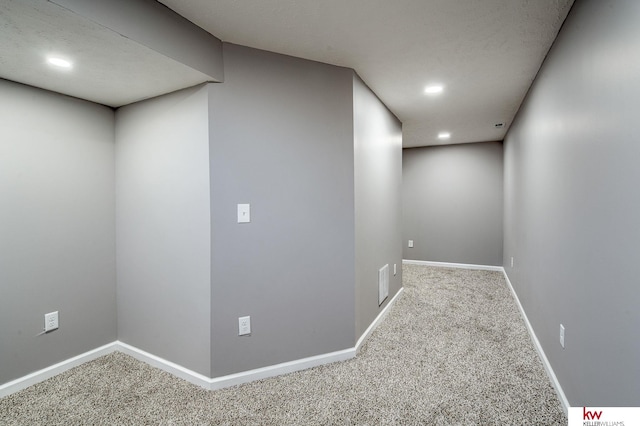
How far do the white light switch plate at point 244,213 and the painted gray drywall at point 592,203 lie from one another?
1.89 metres

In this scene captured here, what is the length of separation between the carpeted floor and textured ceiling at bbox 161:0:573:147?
227cm

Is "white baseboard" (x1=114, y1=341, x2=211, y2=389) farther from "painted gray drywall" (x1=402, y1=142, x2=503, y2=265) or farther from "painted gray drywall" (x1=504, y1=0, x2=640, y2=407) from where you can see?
"painted gray drywall" (x1=402, y1=142, x2=503, y2=265)

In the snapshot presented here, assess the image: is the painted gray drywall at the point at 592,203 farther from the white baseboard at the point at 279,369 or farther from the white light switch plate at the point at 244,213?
the white light switch plate at the point at 244,213

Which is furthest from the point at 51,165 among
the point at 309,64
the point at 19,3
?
the point at 309,64

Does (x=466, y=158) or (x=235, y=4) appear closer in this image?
(x=235, y=4)

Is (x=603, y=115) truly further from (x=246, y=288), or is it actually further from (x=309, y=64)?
(x=246, y=288)

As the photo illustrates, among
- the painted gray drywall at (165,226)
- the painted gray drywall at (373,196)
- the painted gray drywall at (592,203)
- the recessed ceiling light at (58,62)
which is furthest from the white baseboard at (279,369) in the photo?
the recessed ceiling light at (58,62)

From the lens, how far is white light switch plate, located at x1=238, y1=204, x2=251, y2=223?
6.94 feet

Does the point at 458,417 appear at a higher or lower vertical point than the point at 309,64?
lower

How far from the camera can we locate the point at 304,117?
2.28 metres

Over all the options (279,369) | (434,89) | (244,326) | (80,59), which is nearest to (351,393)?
(279,369)

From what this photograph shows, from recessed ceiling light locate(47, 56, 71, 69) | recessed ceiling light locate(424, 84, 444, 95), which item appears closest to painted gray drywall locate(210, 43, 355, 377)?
recessed ceiling light locate(47, 56, 71, 69)

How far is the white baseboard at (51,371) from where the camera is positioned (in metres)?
2.03

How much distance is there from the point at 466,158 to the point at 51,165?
565 centimetres
